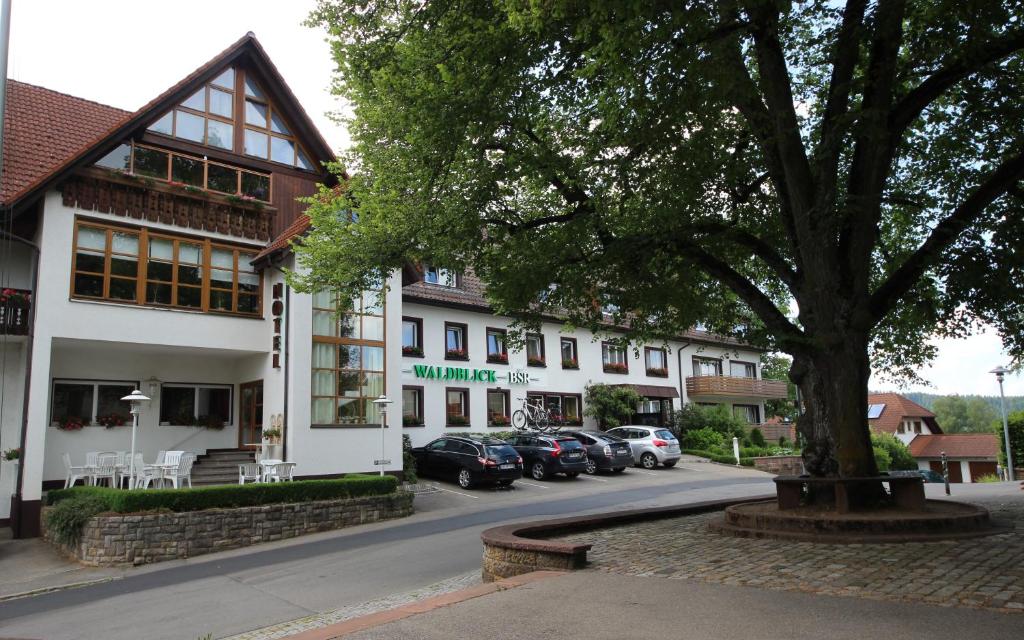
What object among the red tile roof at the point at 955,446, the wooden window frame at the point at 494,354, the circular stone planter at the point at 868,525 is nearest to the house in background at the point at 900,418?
the red tile roof at the point at 955,446

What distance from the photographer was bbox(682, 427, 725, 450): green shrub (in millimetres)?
36312

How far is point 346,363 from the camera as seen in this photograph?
2152cm

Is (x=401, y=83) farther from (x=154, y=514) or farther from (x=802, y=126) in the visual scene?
(x=154, y=514)

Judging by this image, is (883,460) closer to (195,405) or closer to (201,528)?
Answer: (195,405)

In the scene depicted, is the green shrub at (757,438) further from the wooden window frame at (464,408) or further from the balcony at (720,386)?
the wooden window frame at (464,408)

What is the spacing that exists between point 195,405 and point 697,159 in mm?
16957

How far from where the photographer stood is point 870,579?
7.03 meters

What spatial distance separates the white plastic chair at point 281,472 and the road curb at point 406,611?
1253 centimetres

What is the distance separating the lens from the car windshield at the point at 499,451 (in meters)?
22.8

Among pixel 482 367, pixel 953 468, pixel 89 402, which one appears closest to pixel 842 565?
pixel 89 402

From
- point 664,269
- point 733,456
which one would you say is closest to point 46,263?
point 664,269

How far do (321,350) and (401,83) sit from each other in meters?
11.4

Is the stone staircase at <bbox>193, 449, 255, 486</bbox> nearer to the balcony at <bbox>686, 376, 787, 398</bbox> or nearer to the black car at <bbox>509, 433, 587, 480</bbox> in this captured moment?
the black car at <bbox>509, 433, 587, 480</bbox>

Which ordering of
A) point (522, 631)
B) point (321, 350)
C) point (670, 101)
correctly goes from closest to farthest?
point (522, 631), point (670, 101), point (321, 350)
